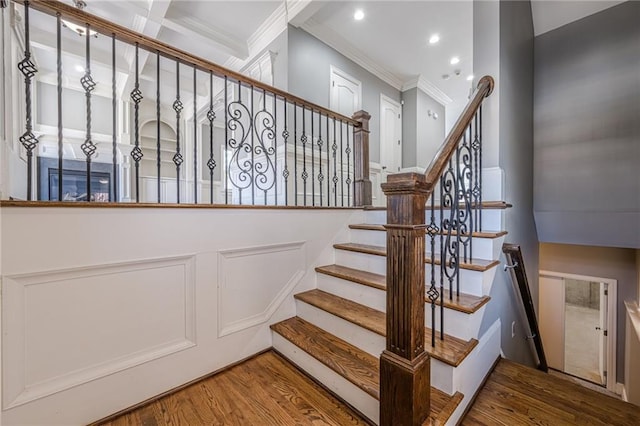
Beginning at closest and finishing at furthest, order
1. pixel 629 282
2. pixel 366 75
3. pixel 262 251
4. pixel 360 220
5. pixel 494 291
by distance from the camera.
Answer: pixel 494 291, pixel 262 251, pixel 360 220, pixel 629 282, pixel 366 75

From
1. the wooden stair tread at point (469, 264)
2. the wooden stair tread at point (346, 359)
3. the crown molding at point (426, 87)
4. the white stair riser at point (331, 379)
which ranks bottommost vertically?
the white stair riser at point (331, 379)

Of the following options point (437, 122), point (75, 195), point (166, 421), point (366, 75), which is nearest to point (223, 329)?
point (166, 421)

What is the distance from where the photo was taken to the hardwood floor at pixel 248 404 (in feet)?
4.25

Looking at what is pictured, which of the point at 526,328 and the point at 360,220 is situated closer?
the point at 526,328

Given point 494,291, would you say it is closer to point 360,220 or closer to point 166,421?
point 360,220

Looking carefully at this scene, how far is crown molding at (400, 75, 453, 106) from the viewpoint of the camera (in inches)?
198

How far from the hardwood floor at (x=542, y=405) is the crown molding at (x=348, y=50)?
4.09 m

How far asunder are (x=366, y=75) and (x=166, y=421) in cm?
481

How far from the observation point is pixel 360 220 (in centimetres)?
263

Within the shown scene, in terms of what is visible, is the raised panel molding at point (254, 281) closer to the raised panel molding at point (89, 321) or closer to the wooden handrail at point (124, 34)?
the raised panel molding at point (89, 321)

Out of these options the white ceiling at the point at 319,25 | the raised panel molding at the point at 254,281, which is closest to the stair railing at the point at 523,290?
the raised panel molding at the point at 254,281

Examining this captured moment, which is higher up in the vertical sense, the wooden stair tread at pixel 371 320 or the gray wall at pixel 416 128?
the gray wall at pixel 416 128

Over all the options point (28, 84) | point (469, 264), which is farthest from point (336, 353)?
point (28, 84)

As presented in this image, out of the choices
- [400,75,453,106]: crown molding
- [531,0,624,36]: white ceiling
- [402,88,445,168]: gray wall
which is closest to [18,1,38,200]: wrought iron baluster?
[531,0,624,36]: white ceiling
